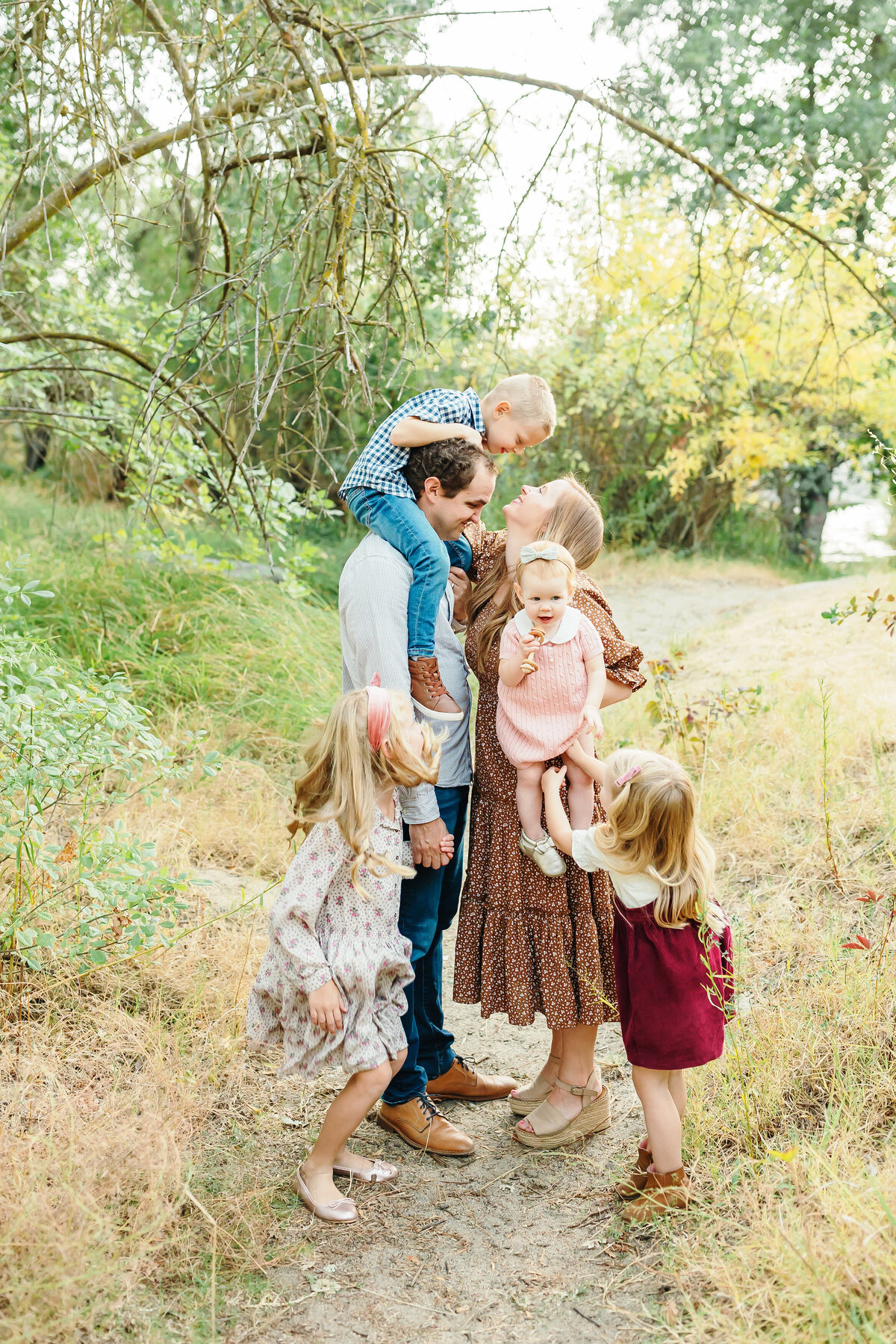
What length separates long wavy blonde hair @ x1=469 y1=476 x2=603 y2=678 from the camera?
2688 millimetres

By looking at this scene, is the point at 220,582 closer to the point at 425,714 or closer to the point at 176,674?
the point at 176,674

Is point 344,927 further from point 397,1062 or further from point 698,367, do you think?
point 698,367

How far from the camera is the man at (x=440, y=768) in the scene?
2.48m

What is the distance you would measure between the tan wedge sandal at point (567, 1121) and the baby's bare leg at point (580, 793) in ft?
2.25

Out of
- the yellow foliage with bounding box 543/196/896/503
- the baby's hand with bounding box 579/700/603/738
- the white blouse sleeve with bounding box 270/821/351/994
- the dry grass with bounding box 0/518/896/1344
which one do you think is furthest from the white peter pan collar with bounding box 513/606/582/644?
the yellow foliage with bounding box 543/196/896/503

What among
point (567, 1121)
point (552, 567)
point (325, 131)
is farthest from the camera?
point (325, 131)

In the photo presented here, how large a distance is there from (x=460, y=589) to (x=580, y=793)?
2.03 ft

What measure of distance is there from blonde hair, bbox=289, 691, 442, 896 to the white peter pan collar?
377mm

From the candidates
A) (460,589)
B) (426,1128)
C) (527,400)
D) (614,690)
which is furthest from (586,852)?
(527,400)

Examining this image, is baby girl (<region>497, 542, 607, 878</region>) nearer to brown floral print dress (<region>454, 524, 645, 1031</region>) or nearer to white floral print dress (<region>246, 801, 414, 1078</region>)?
brown floral print dress (<region>454, 524, 645, 1031</region>)

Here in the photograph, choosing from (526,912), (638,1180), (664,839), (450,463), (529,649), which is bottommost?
(638,1180)

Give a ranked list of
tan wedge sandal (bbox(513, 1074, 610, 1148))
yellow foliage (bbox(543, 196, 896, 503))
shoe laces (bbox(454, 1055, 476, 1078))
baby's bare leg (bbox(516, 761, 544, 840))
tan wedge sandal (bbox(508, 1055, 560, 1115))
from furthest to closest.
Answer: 1. yellow foliage (bbox(543, 196, 896, 503))
2. shoe laces (bbox(454, 1055, 476, 1078))
3. tan wedge sandal (bbox(508, 1055, 560, 1115))
4. tan wedge sandal (bbox(513, 1074, 610, 1148))
5. baby's bare leg (bbox(516, 761, 544, 840))

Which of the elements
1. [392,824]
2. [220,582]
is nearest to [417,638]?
[392,824]

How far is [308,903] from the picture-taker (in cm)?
235
